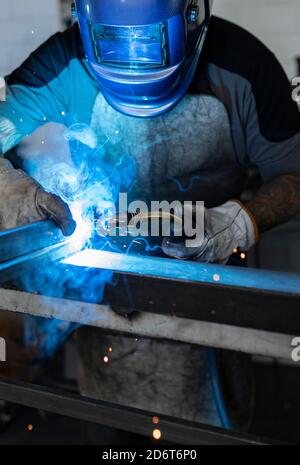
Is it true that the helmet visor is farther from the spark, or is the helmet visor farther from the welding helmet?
the spark

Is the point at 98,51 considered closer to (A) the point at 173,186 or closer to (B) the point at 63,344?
Answer: (A) the point at 173,186

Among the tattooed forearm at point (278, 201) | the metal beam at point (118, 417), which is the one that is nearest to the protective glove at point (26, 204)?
the metal beam at point (118, 417)

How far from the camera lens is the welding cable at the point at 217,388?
4.99 ft

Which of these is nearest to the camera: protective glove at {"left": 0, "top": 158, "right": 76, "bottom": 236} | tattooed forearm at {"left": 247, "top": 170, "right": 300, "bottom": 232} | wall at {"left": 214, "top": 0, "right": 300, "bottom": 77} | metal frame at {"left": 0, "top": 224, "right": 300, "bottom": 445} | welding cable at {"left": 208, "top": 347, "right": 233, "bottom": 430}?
metal frame at {"left": 0, "top": 224, "right": 300, "bottom": 445}

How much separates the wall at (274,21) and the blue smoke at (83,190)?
882 millimetres

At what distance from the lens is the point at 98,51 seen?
1.32 m

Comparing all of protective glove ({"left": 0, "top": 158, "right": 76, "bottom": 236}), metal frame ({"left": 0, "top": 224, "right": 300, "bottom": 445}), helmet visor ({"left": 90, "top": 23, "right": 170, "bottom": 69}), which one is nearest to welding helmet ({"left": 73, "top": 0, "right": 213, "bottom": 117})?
helmet visor ({"left": 90, "top": 23, "right": 170, "bottom": 69})

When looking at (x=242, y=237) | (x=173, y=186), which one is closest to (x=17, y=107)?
(x=173, y=186)

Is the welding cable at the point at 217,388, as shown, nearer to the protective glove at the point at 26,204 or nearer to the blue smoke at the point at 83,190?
the blue smoke at the point at 83,190

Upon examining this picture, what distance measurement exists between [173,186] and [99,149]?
8.6 inches

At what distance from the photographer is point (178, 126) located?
60.1 inches

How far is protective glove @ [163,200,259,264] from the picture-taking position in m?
1.16

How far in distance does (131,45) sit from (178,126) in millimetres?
296

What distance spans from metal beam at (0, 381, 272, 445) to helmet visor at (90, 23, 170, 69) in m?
0.71
